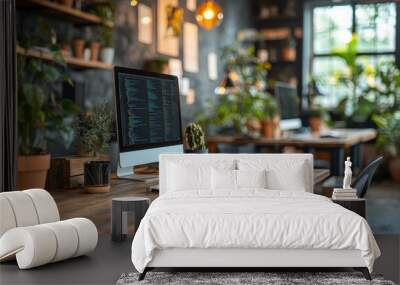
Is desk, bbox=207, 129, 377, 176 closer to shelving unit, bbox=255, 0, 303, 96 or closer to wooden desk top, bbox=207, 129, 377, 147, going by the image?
wooden desk top, bbox=207, 129, 377, 147

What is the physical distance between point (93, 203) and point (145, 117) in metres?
0.81

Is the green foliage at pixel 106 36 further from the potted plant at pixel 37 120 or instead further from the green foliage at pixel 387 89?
the green foliage at pixel 387 89

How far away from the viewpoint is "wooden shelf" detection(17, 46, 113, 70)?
523 centimetres

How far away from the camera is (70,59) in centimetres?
565

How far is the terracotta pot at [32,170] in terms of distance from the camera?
16.3 ft

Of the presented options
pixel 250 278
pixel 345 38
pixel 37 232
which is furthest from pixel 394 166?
pixel 37 232

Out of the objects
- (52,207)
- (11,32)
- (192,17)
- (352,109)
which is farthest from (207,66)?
(52,207)

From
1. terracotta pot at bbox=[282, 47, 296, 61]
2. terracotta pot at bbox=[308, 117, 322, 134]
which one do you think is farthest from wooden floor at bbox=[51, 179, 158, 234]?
terracotta pot at bbox=[282, 47, 296, 61]

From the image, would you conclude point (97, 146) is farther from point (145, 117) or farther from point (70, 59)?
point (70, 59)

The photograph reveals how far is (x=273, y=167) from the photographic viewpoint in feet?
14.8

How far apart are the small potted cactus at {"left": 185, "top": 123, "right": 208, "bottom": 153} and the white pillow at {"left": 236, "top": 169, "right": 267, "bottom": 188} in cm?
70

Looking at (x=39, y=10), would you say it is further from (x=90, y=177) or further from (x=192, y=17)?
(x=192, y=17)

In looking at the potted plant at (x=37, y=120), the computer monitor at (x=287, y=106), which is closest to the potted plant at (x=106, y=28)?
the potted plant at (x=37, y=120)

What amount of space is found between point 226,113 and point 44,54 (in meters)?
3.08
